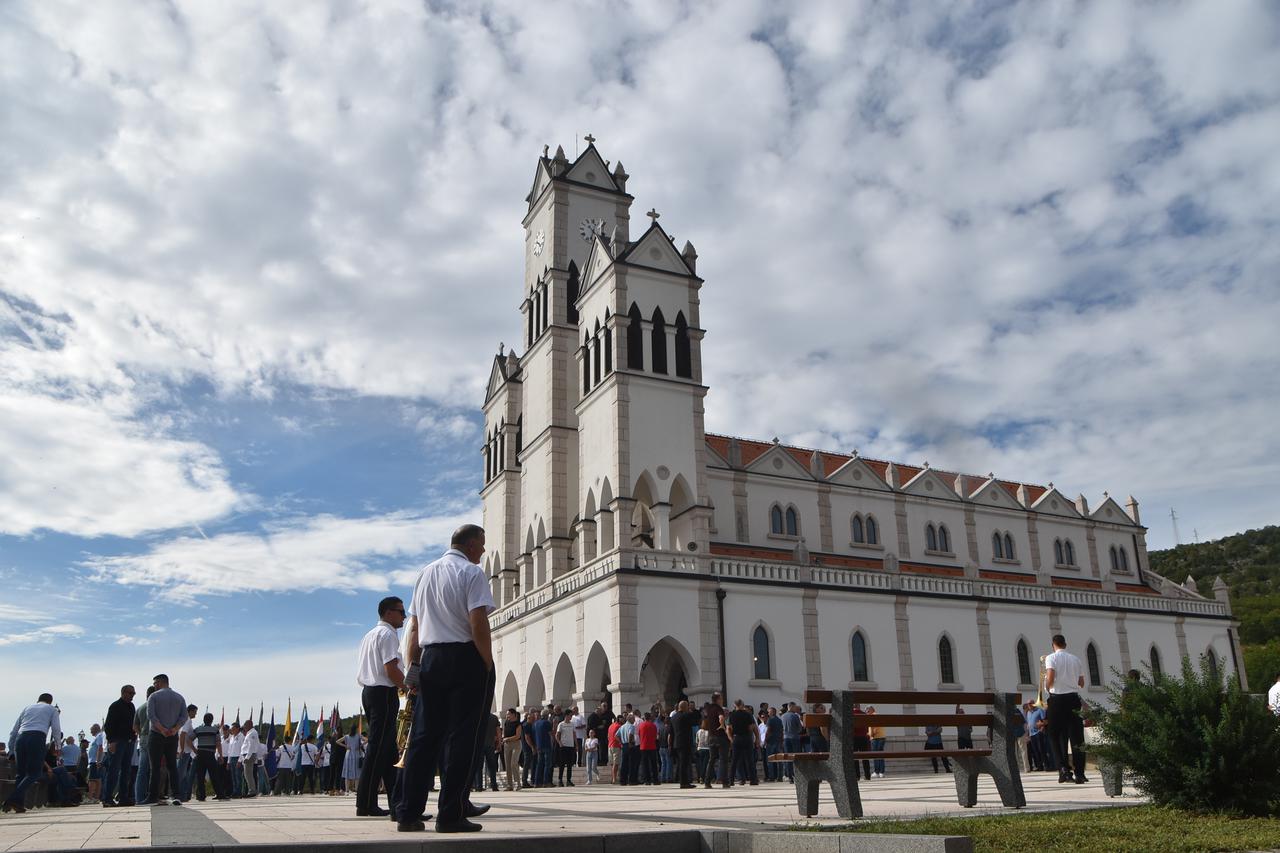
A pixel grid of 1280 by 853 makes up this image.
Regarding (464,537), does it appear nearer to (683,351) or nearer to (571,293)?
(683,351)

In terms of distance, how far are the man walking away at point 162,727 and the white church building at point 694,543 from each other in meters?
17.6

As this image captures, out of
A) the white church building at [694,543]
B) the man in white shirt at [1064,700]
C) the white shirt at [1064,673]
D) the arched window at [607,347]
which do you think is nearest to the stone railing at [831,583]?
the white church building at [694,543]

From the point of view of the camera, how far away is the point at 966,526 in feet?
159

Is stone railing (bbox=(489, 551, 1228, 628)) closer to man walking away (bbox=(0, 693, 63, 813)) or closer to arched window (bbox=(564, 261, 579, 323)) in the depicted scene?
arched window (bbox=(564, 261, 579, 323))

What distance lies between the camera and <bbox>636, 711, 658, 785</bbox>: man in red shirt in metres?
25.4

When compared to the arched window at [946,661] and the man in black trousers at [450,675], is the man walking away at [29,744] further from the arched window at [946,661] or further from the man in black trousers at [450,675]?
the arched window at [946,661]

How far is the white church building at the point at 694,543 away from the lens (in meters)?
34.8

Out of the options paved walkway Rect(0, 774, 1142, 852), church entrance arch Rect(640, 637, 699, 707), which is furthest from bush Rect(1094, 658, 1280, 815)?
church entrance arch Rect(640, 637, 699, 707)

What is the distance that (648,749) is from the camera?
2550 cm

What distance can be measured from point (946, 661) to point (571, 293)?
71.1 ft

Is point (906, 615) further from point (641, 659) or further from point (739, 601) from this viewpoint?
point (641, 659)

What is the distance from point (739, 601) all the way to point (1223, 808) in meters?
26.6

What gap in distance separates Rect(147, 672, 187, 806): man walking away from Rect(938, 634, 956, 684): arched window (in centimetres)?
2981

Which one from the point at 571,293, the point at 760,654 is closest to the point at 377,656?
the point at 760,654
